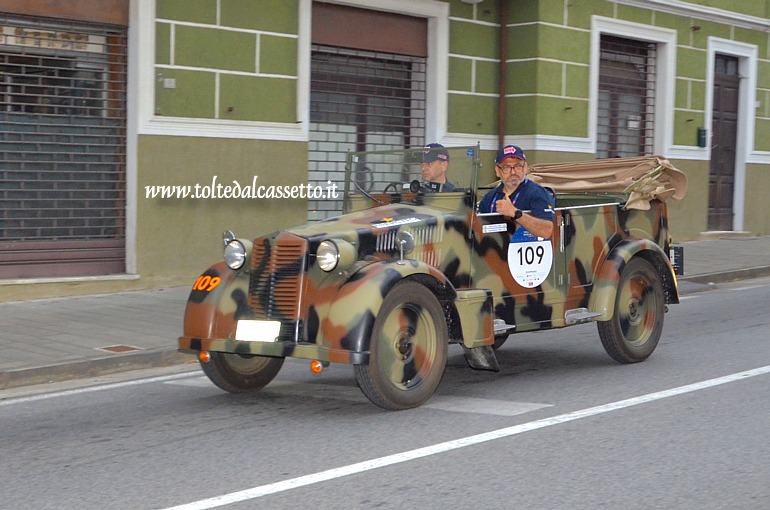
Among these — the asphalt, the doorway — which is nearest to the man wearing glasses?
the asphalt

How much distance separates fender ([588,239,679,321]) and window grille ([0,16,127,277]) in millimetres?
6448

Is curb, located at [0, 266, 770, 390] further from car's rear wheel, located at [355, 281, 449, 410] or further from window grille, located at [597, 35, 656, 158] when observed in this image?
window grille, located at [597, 35, 656, 158]

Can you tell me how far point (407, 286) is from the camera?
665 cm

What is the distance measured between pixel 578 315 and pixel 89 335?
172 inches

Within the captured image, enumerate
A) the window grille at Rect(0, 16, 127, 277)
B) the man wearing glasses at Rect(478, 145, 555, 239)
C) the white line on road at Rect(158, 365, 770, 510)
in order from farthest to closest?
the window grille at Rect(0, 16, 127, 277) → the man wearing glasses at Rect(478, 145, 555, 239) → the white line on road at Rect(158, 365, 770, 510)

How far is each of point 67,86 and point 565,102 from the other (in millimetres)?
8200

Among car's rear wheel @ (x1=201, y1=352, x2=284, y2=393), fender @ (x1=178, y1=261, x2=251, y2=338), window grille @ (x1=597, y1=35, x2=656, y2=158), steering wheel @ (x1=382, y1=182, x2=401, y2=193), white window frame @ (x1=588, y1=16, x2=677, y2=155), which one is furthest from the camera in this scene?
white window frame @ (x1=588, y1=16, x2=677, y2=155)

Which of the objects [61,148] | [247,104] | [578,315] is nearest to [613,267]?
[578,315]

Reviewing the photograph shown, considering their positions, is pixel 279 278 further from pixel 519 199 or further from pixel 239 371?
pixel 519 199

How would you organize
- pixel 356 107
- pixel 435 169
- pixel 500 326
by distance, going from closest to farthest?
pixel 500 326 → pixel 435 169 → pixel 356 107

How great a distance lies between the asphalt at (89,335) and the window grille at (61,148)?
617mm

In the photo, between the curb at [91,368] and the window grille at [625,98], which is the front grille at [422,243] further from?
the window grille at [625,98]

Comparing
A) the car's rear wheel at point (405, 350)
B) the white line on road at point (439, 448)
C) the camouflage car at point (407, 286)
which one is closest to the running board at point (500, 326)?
the camouflage car at point (407, 286)

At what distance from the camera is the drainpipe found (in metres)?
17.0
